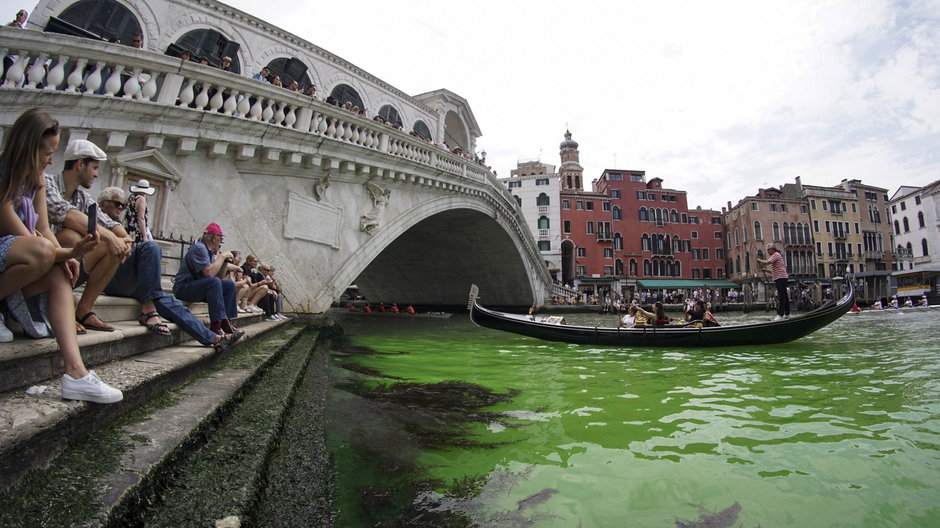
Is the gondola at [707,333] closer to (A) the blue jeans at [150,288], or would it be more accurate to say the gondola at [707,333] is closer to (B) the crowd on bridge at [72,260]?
(B) the crowd on bridge at [72,260]

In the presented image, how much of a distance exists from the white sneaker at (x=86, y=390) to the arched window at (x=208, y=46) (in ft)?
30.2

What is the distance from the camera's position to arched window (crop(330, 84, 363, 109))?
11961mm

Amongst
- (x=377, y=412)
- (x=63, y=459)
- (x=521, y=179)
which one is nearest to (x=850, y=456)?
(x=377, y=412)

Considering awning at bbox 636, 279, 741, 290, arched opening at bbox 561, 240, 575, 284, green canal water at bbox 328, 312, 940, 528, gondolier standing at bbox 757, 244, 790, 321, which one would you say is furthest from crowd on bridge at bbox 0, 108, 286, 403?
awning at bbox 636, 279, 741, 290

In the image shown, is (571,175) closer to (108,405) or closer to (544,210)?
(544,210)


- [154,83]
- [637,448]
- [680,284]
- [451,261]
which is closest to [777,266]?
[637,448]

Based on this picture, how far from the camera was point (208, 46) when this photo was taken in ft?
30.1

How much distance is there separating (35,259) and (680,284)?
3661 centimetres

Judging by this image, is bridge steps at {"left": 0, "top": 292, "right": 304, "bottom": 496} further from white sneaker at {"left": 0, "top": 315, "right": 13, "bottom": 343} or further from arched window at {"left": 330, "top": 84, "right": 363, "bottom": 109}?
arched window at {"left": 330, "top": 84, "right": 363, "bottom": 109}

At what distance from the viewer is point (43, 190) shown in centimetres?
184

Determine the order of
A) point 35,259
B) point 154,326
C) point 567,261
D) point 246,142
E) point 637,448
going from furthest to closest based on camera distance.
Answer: point 567,261 → point 246,142 → point 154,326 → point 637,448 → point 35,259

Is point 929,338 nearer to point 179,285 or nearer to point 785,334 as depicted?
point 785,334

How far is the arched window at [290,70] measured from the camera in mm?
10438

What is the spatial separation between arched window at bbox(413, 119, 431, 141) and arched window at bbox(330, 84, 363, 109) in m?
2.87
